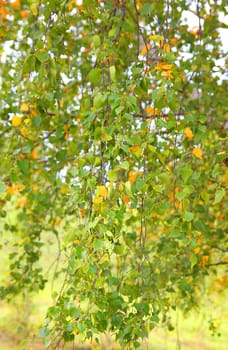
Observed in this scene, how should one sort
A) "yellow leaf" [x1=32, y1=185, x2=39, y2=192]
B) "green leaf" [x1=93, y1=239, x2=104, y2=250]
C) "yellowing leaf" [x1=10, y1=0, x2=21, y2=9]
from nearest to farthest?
"green leaf" [x1=93, y1=239, x2=104, y2=250] → "yellow leaf" [x1=32, y1=185, x2=39, y2=192] → "yellowing leaf" [x1=10, y1=0, x2=21, y2=9]

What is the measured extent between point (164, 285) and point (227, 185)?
81 centimetres

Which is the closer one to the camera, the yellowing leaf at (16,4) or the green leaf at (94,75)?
the green leaf at (94,75)

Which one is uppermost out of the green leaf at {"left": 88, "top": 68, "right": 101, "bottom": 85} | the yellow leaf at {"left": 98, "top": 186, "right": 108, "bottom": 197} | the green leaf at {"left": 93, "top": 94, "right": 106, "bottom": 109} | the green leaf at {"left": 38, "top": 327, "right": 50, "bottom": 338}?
the green leaf at {"left": 88, "top": 68, "right": 101, "bottom": 85}

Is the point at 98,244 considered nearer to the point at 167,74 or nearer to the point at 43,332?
the point at 43,332

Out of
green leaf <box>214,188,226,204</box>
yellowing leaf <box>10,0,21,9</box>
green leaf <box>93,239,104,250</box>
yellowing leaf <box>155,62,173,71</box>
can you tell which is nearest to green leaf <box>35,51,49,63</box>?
yellowing leaf <box>155,62,173,71</box>

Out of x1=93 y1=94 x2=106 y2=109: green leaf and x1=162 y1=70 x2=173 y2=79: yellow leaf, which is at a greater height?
x1=162 y1=70 x2=173 y2=79: yellow leaf

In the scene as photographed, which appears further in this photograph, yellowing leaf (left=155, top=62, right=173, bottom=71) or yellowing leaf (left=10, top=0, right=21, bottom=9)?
yellowing leaf (left=10, top=0, right=21, bottom=9)

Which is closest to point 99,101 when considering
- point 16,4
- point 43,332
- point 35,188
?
point 43,332

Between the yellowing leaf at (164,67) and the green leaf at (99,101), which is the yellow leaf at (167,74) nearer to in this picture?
the yellowing leaf at (164,67)

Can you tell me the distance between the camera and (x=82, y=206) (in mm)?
1381

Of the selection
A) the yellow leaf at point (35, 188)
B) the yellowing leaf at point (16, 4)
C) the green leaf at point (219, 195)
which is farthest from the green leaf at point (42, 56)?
the yellowing leaf at point (16, 4)

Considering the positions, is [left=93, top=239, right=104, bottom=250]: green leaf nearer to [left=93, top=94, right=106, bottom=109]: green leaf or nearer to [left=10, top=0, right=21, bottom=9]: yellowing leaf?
[left=93, top=94, right=106, bottom=109]: green leaf

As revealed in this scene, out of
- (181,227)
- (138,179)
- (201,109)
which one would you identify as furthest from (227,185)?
(201,109)

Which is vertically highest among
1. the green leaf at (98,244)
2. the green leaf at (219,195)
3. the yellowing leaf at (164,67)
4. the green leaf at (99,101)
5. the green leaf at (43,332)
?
the yellowing leaf at (164,67)
